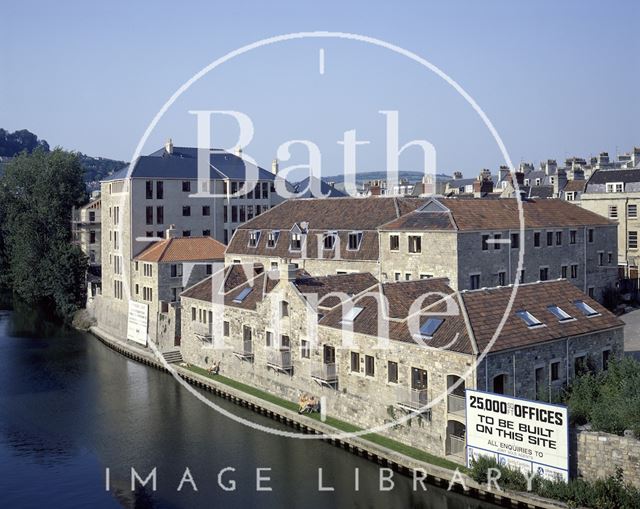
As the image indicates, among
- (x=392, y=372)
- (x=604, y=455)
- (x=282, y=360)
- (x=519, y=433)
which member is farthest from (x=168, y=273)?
(x=604, y=455)

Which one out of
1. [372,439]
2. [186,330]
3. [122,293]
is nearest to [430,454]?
[372,439]

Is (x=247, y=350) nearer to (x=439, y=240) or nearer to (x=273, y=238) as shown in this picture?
(x=439, y=240)

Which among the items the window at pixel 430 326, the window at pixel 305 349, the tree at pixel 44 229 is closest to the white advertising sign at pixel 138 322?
the tree at pixel 44 229

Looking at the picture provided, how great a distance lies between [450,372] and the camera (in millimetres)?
30109

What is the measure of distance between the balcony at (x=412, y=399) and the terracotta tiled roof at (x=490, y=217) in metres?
13.4

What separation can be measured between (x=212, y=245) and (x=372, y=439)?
104 feet

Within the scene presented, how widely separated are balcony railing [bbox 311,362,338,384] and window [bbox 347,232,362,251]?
13.9 m

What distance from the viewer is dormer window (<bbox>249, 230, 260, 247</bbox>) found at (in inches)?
2225

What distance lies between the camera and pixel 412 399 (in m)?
31.3

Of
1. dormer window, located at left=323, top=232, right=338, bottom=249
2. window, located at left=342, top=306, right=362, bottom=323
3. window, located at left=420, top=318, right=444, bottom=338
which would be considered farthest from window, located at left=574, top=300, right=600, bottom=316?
dormer window, located at left=323, top=232, right=338, bottom=249

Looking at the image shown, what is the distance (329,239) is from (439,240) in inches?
415

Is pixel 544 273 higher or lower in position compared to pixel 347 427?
higher

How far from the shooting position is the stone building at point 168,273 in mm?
55781

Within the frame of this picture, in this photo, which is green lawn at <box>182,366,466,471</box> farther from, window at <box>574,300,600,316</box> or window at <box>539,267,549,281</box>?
window at <box>539,267,549,281</box>
